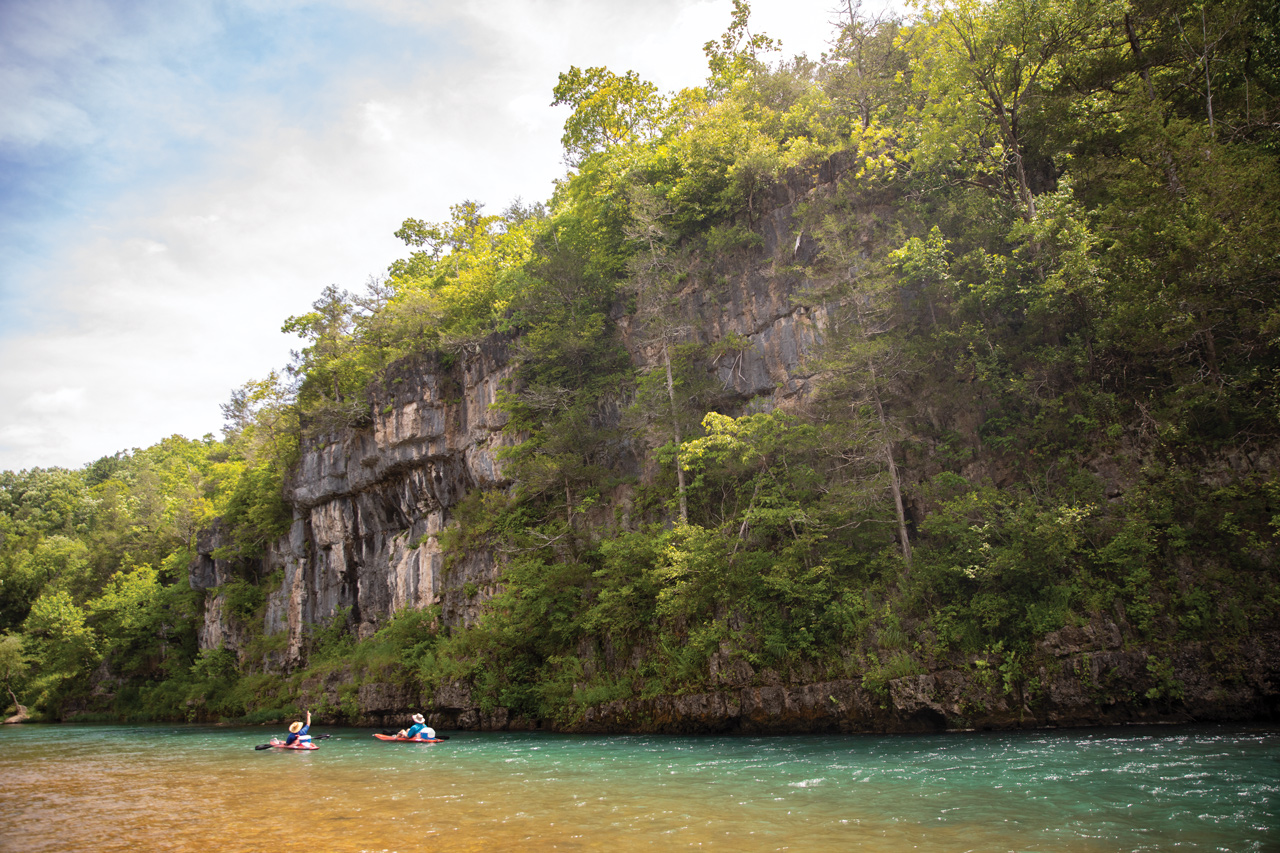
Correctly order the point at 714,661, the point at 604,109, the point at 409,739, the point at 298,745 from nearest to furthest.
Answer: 1. the point at 714,661
2. the point at 298,745
3. the point at 409,739
4. the point at 604,109

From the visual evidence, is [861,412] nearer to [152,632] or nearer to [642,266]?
[642,266]

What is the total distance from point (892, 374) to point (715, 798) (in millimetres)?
13982

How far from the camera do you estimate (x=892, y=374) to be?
2036 centimetres

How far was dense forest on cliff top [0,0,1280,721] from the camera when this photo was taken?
48.5 ft

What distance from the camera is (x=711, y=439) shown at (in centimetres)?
1972

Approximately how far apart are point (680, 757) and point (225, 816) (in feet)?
26.3

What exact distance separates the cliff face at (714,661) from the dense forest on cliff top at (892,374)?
393mm

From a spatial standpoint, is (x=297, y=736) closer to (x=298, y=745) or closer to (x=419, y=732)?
(x=298, y=745)

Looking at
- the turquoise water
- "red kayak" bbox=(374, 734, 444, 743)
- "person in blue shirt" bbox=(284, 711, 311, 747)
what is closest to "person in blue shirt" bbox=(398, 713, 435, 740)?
"red kayak" bbox=(374, 734, 444, 743)

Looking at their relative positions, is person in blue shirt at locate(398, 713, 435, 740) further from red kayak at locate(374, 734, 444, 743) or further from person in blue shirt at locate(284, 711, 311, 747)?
person in blue shirt at locate(284, 711, 311, 747)

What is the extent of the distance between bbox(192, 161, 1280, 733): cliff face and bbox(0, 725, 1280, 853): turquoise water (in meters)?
0.93

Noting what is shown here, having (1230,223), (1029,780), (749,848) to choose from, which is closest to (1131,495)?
(1230,223)

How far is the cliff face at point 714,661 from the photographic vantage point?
1424 cm

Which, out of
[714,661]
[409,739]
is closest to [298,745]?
[409,739]
